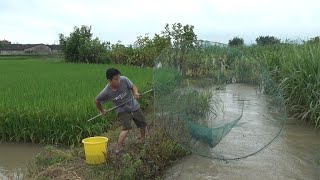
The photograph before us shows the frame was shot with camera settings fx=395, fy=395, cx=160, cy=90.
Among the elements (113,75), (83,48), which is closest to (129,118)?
(113,75)

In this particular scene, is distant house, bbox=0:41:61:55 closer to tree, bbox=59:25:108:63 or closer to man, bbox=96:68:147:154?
tree, bbox=59:25:108:63

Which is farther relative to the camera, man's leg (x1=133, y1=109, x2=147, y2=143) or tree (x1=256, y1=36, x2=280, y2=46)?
tree (x1=256, y1=36, x2=280, y2=46)

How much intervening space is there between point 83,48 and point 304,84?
17.3 metres

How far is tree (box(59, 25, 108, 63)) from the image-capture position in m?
22.8

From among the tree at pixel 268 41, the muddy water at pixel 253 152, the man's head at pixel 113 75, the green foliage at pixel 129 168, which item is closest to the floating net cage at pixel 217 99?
the muddy water at pixel 253 152

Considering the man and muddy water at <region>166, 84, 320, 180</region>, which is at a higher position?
the man

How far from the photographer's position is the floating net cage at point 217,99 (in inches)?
194

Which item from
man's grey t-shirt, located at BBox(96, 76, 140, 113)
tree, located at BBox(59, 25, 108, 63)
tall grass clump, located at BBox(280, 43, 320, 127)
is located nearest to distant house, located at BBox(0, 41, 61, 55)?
tree, located at BBox(59, 25, 108, 63)

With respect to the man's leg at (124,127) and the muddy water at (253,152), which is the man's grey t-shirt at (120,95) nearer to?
the man's leg at (124,127)

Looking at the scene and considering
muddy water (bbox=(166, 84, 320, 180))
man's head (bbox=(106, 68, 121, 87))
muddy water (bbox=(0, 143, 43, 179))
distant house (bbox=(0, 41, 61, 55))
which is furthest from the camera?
distant house (bbox=(0, 41, 61, 55))

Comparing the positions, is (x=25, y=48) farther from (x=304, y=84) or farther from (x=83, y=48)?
(x=304, y=84)

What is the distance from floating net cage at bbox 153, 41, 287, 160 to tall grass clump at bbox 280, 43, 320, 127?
1.78 meters

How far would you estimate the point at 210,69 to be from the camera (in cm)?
535

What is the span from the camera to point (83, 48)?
900 inches
